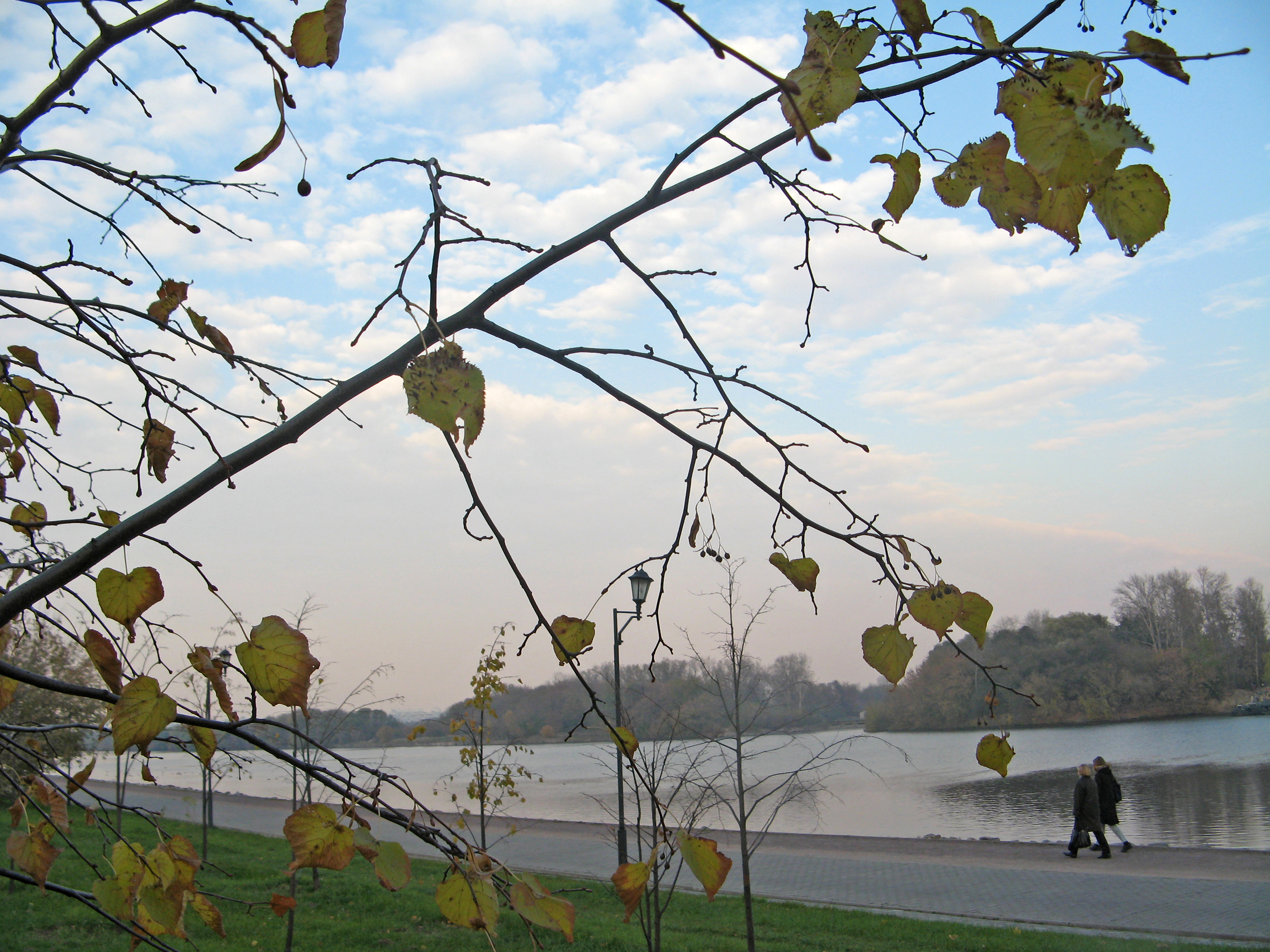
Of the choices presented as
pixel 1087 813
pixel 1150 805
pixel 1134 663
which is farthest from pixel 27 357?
pixel 1134 663

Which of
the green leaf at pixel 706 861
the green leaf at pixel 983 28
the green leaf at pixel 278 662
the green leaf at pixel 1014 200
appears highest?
the green leaf at pixel 983 28

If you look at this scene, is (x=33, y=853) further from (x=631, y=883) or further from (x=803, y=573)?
(x=803, y=573)

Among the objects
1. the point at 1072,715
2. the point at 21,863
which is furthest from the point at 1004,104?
the point at 1072,715

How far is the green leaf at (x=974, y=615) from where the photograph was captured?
3.49ft

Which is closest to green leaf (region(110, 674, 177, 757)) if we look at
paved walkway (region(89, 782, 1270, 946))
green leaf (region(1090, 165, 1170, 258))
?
green leaf (region(1090, 165, 1170, 258))

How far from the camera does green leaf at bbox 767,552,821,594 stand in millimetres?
1245

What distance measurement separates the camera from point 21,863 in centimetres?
147

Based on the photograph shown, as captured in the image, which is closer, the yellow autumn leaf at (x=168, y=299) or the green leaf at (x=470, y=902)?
the green leaf at (x=470, y=902)

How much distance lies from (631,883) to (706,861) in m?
0.09

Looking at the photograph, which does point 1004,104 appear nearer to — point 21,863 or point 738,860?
point 21,863

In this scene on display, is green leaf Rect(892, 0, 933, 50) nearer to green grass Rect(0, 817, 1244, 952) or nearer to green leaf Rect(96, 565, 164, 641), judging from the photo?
green leaf Rect(96, 565, 164, 641)

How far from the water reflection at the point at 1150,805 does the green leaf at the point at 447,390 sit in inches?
640

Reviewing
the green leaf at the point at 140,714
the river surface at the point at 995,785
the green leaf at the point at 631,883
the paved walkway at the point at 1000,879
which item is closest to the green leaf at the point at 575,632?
the green leaf at the point at 631,883

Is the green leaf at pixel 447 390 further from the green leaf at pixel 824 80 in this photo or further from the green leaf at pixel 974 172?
the green leaf at pixel 974 172
